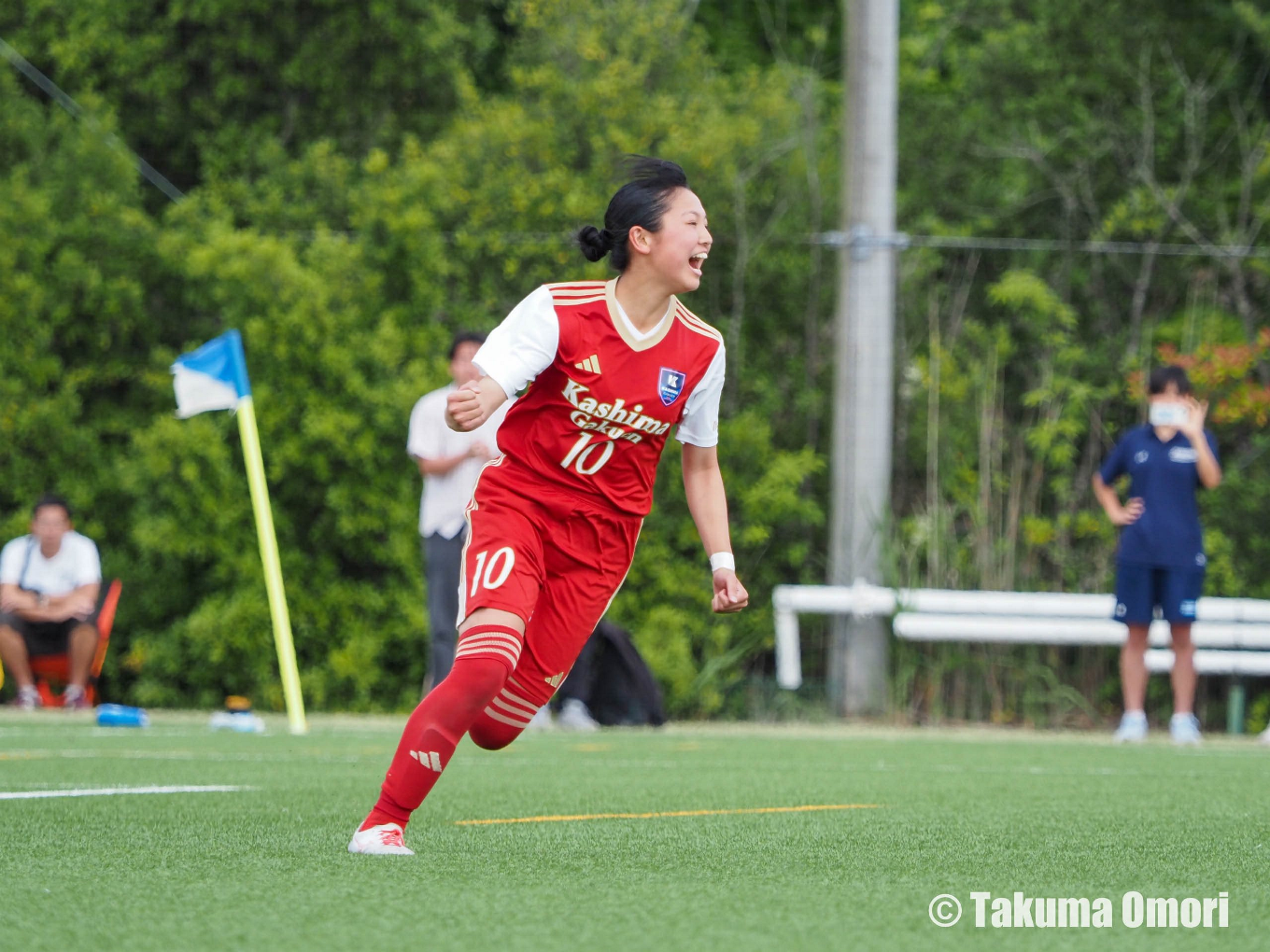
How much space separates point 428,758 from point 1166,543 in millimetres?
6667

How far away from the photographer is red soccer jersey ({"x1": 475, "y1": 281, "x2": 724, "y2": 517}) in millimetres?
4195

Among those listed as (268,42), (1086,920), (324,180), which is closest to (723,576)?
(1086,920)

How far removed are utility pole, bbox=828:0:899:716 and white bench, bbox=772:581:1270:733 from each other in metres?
0.23

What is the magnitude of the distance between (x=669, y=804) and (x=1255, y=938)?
2561 millimetres

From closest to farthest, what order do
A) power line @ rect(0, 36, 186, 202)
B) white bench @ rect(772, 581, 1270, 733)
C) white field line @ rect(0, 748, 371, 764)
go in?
white field line @ rect(0, 748, 371, 764)
white bench @ rect(772, 581, 1270, 733)
power line @ rect(0, 36, 186, 202)

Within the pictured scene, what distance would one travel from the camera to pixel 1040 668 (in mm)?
11680

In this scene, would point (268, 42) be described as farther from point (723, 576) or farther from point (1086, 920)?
point (1086, 920)

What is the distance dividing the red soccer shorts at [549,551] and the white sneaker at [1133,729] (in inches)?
232

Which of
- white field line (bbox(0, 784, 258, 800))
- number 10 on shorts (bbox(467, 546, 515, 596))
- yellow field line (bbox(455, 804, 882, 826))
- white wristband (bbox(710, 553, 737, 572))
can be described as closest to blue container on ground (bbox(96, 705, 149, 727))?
white field line (bbox(0, 784, 258, 800))

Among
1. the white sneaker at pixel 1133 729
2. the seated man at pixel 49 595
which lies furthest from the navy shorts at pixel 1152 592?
the seated man at pixel 49 595

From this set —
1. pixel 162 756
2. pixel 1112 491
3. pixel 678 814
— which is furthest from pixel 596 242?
pixel 1112 491

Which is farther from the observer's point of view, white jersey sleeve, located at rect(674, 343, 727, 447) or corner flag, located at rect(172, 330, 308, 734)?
corner flag, located at rect(172, 330, 308, 734)

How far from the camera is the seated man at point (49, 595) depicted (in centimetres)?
1123

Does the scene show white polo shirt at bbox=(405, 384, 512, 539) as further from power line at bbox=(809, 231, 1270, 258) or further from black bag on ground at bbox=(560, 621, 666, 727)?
power line at bbox=(809, 231, 1270, 258)
